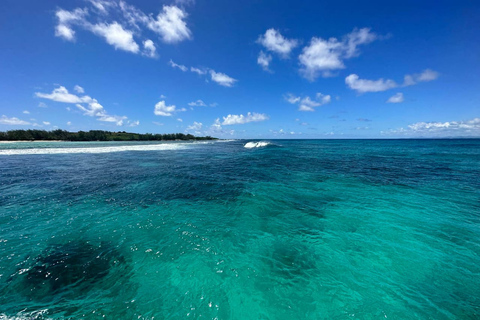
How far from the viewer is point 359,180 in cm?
1820

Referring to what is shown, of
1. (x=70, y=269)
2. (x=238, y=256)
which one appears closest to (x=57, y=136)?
(x=70, y=269)

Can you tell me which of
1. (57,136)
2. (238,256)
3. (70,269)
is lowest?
(238,256)

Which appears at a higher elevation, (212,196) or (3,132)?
(3,132)

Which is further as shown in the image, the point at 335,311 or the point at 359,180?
the point at 359,180

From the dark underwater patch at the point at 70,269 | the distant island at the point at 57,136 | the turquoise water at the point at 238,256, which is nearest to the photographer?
the turquoise water at the point at 238,256

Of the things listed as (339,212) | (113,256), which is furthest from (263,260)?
(339,212)

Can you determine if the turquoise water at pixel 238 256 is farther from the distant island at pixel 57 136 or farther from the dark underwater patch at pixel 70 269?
the distant island at pixel 57 136

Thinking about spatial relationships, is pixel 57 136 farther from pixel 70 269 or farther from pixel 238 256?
pixel 238 256

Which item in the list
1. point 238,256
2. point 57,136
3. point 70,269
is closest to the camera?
point 70,269

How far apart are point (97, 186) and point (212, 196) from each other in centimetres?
1045

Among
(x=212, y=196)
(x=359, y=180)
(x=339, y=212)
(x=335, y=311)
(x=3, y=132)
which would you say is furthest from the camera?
(x=3, y=132)

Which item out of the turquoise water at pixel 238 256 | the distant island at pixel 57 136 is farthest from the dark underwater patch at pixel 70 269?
the distant island at pixel 57 136

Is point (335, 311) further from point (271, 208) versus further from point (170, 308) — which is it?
point (271, 208)

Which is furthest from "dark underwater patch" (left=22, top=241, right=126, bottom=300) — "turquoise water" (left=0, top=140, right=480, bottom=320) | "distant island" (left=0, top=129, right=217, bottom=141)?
"distant island" (left=0, top=129, right=217, bottom=141)
